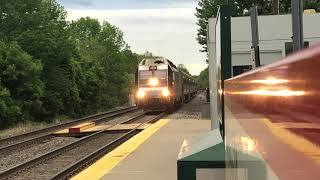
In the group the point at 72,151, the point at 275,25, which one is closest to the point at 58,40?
the point at 275,25

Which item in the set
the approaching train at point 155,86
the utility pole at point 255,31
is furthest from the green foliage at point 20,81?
the utility pole at point 255,31

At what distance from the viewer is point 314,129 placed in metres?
1.19

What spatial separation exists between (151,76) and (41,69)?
44.9ft

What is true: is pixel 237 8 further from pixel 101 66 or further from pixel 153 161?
pixel 101 66

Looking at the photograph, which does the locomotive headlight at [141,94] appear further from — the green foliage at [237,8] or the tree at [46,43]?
the tree at [46,43]

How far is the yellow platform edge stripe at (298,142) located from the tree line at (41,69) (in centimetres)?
3932

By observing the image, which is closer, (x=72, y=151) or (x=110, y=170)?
(x=110, y=170)

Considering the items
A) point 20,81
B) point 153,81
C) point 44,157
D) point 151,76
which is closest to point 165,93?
point 153,81

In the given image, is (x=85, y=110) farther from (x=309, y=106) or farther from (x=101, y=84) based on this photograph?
(x=309, y=106)

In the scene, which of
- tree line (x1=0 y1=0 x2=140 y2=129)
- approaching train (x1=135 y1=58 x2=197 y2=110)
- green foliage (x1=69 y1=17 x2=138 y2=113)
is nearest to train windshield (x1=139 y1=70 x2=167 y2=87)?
approaching train (x1=135 y1=58 x2=197 y2=110)

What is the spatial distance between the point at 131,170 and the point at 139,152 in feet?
9.15

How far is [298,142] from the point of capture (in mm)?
1323

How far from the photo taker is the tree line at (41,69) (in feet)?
149

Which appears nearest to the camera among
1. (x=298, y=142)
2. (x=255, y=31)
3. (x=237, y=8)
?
(x=298, y=142)
